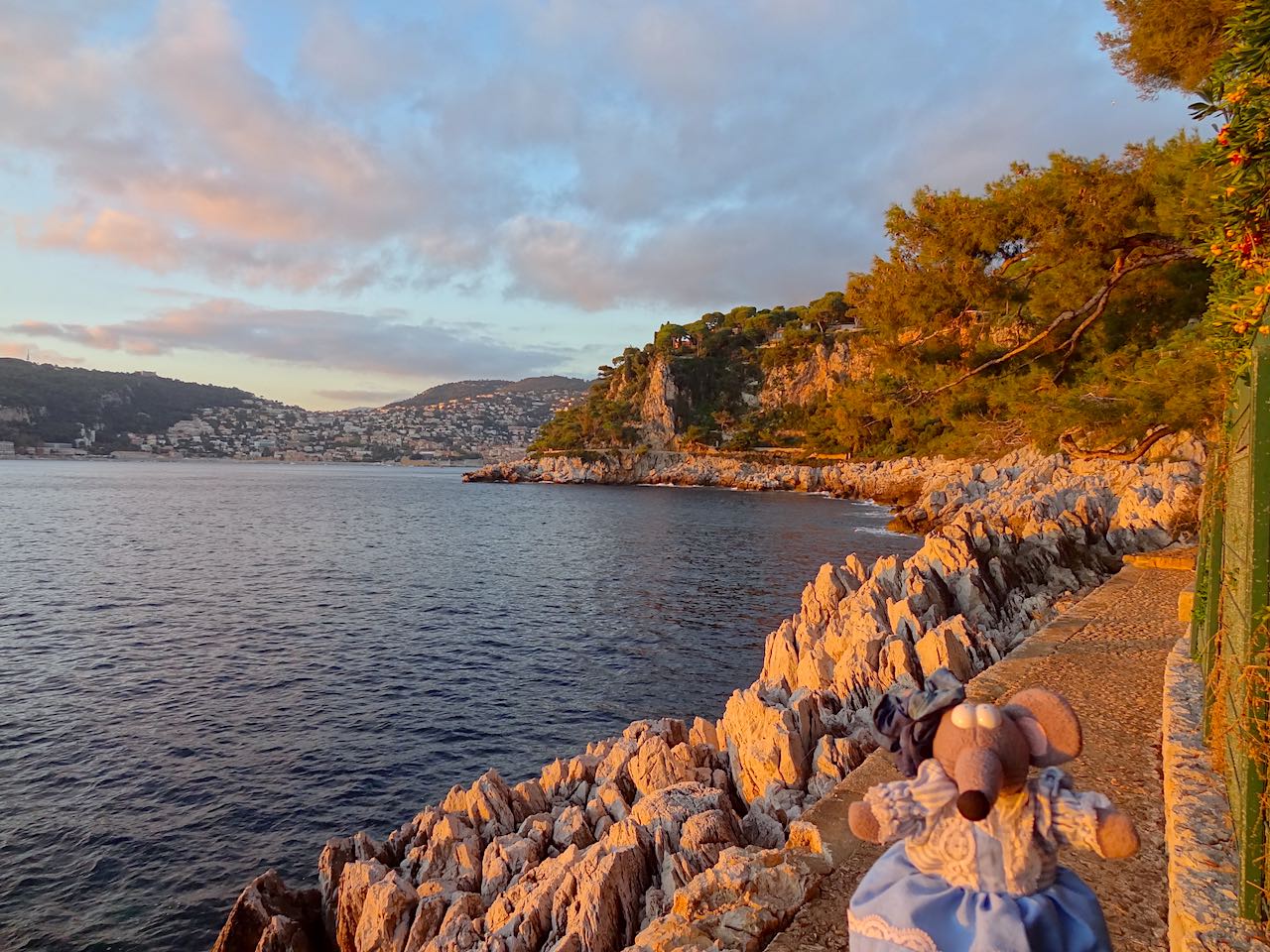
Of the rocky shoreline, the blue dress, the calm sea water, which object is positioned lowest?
the calm sea water

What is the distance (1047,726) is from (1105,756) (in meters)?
5.01

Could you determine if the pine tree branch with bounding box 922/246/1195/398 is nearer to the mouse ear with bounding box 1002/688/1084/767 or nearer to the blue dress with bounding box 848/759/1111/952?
the mouse ear with bounding box 1002/688/1084/767

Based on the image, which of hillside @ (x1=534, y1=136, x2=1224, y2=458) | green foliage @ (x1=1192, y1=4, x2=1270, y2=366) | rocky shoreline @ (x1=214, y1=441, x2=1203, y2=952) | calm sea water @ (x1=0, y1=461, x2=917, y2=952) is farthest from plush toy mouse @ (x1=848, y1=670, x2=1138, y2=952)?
calm sea water @ (x1=0, y1=461, x2=917, y2=952)

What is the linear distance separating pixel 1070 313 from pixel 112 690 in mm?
21997

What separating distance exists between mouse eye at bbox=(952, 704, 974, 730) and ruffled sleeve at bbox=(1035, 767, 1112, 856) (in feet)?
1.07

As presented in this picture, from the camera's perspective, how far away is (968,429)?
12.5 m

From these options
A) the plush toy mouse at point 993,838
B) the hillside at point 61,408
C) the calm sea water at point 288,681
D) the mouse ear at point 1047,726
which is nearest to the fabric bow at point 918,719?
the plush toy mouse at point 993,838

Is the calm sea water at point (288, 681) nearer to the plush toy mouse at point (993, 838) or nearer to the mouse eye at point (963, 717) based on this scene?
the plush toy mouse at point (993, 838)

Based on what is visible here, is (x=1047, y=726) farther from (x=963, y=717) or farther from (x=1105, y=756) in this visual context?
(x=1105, y=756)

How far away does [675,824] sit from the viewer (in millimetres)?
6969

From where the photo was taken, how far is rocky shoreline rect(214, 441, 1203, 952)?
5.76 m

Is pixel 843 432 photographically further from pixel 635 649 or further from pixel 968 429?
pixel 635 649

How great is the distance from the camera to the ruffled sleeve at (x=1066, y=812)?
2502 millimetres

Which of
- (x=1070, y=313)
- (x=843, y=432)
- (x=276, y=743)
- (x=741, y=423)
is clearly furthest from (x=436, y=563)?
(x=741, y=423)
